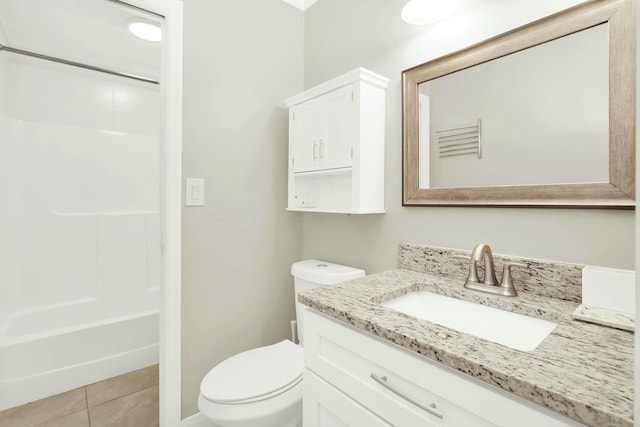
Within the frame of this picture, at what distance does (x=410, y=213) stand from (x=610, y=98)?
0.71 m

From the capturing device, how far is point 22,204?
1.97 metres

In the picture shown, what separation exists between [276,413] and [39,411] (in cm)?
146

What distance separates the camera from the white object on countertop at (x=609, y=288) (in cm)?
72

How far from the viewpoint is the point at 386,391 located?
700mm

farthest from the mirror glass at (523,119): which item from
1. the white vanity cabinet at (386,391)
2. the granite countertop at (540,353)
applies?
the white vanity cabinet at (386,391)

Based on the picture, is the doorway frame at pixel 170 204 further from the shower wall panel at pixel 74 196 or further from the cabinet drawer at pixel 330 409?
the shower wall panel at pixel 74 196

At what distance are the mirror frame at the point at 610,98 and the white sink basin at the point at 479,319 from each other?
0.36m

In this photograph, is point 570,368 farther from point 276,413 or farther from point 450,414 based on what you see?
point 276,413

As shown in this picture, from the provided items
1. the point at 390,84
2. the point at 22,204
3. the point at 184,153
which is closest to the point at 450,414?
the point at 390,84

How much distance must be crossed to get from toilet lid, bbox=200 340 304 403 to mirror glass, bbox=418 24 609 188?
95 centimetres

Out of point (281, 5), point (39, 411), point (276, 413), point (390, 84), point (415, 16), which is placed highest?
point (281, 5)

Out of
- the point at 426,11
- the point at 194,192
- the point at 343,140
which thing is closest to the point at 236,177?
the point at 194,192

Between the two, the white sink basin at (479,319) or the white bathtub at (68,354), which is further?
the white bathtub at (68,354)

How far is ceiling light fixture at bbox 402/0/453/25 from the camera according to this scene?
3.73 feet
